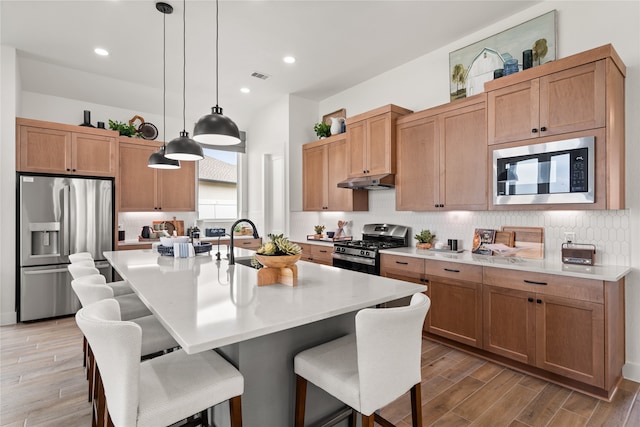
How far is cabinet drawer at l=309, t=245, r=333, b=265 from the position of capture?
179 inches

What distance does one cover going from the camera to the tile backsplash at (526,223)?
8.55 ft

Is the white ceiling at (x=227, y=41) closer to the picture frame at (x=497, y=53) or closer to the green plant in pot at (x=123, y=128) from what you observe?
the picture frame at (x=497, y=53)

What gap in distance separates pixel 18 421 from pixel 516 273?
3.61 m

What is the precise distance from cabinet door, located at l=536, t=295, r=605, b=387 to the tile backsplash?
25.2 inches

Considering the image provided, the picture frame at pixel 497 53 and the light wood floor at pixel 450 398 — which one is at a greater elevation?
the picture frame at pixel 497 53

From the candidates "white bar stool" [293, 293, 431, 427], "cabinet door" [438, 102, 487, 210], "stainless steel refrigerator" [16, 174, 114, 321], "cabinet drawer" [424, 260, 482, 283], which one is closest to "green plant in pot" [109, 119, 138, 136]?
"stainless steel refrigerator" [16, 174, 114, 321]

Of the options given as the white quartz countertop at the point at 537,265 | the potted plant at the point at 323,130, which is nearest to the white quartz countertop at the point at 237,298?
the white quartz countertop at the point at 537,265

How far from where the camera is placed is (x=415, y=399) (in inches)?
61.6

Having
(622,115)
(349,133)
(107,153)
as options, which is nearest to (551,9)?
(622,115)

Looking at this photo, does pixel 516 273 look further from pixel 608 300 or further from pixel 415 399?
pixel 415 399

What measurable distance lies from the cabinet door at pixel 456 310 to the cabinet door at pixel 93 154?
4550 mm

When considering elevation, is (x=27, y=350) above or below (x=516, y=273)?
below

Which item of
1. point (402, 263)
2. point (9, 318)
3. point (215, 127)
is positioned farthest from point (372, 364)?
point (9, 318)

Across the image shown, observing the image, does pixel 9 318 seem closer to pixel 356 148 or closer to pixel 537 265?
pixel 356 148
